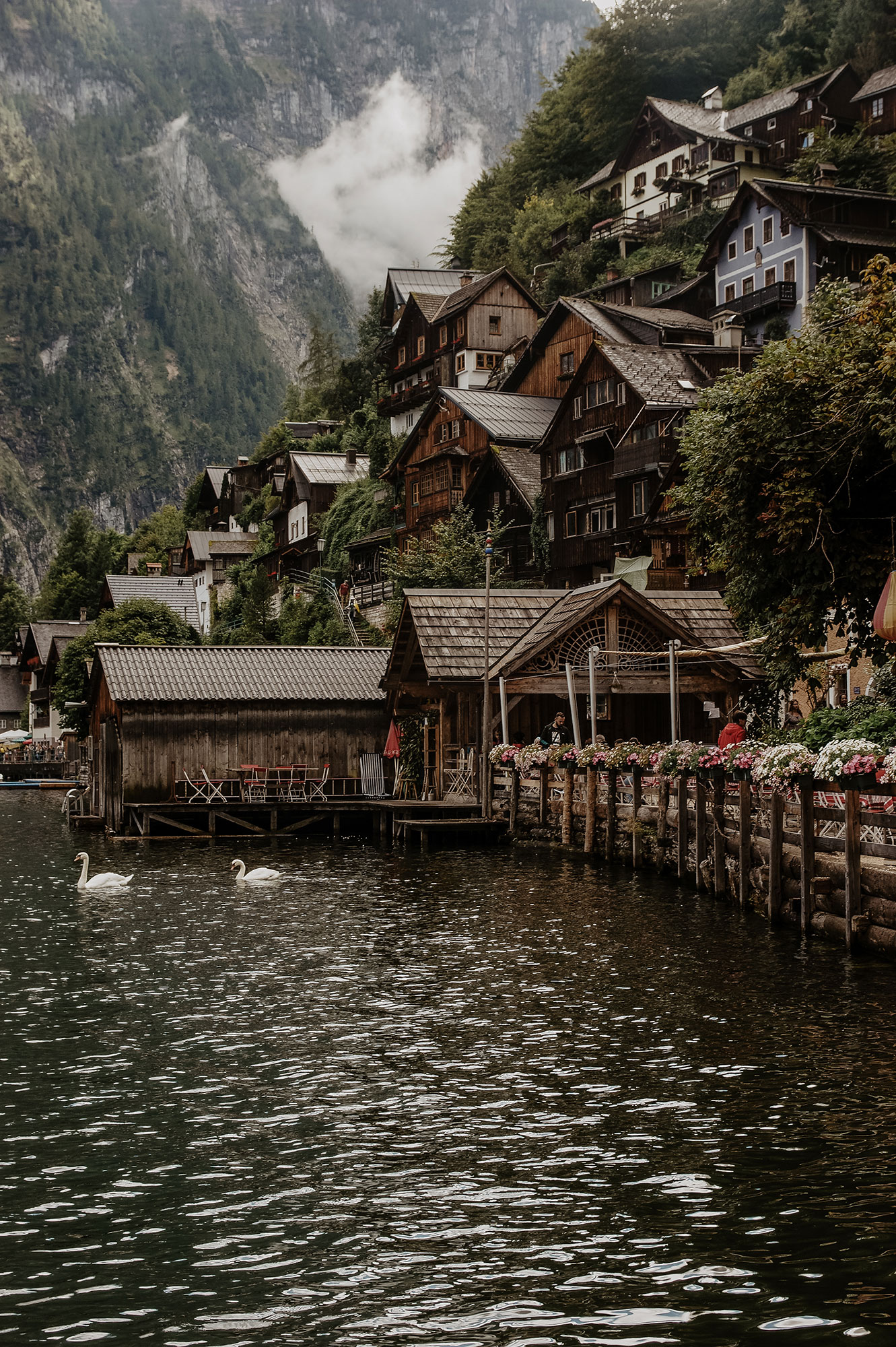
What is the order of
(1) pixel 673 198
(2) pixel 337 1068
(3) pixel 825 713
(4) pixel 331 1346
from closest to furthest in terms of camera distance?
(4) pixel 331 1346 < (2) pixel 337 1068 < (3) pixel 825 713 < (1) pixel 673 198

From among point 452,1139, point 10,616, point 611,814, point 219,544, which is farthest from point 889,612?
point 10,616

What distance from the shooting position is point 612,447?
5991 cm

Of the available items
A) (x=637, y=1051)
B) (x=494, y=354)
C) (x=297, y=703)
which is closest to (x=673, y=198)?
(x=494, y=354)

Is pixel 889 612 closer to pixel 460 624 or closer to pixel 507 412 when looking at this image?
pixel 460 624

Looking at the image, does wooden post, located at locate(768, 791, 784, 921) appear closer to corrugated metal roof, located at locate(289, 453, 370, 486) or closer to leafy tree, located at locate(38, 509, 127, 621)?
corrugated metal roof, located at locate(289, 453, 370, 486)

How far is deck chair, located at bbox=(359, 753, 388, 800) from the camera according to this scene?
46000mm

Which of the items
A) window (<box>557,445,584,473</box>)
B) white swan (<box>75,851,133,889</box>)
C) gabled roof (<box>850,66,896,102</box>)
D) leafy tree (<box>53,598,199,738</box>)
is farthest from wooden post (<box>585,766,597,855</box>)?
gabled roof (<box>850,66,896,102</box>)

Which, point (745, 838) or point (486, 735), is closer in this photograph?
point (745, 838)

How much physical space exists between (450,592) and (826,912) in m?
22.0

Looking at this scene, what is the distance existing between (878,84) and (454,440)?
33742mm

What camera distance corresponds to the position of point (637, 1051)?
14.6 metres

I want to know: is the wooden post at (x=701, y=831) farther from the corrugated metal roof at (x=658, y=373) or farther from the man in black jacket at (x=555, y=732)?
the corrugated metal roof at (x=658, y=373)

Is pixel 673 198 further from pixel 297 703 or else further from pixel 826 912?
pixel 826 912

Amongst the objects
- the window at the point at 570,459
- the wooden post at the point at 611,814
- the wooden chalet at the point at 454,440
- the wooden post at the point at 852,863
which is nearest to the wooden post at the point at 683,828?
the wooden post at the point at 611,814
